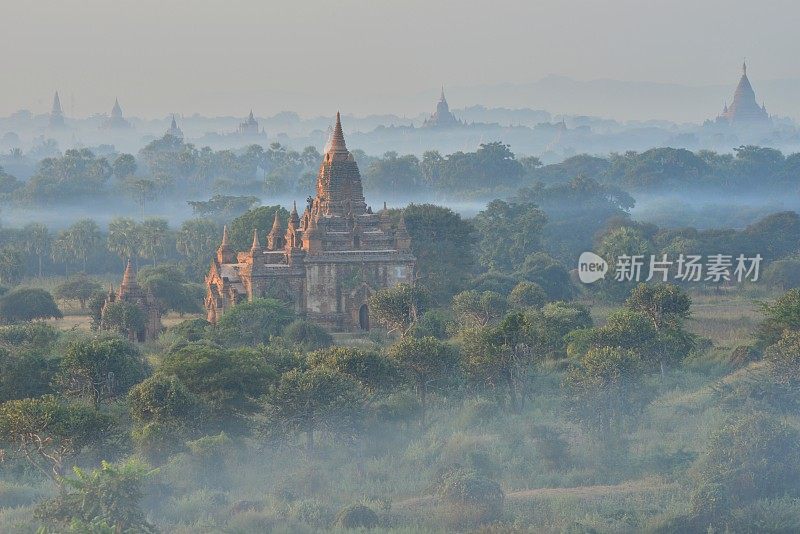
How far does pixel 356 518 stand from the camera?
39125 millimetres

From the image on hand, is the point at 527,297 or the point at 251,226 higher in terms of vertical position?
the point at 251,226

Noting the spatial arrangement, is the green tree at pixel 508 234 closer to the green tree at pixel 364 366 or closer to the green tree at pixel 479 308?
→ the green tree at pixel 479 308

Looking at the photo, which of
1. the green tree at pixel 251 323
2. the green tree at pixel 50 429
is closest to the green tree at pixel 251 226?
the green tree at pixel 251 323

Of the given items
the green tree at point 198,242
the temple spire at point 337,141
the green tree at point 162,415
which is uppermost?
the temple spire at point 337,141

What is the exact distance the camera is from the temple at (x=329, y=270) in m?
68.6

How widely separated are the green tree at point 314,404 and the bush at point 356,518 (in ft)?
21.0

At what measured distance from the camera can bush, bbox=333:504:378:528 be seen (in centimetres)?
3897

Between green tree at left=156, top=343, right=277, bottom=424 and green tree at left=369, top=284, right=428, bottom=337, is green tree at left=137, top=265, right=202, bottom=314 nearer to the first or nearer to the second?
green tree at left=369, top=284, right=428, bottom=337

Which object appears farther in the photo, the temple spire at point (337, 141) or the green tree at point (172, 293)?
the green tree at point (172, 293)

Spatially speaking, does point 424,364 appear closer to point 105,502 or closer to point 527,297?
point 105,502

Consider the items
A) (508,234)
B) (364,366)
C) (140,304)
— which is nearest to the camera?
(364,366)

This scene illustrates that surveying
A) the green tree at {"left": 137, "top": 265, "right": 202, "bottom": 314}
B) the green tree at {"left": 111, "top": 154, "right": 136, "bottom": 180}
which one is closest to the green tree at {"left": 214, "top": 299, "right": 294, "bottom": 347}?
the green tree at {"left": 137, "top": 265, "right": 202, "bottom": 314}

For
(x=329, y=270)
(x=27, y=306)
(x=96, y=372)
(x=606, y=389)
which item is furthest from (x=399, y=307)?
(x=27, y=306)

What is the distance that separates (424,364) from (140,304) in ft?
66.5
